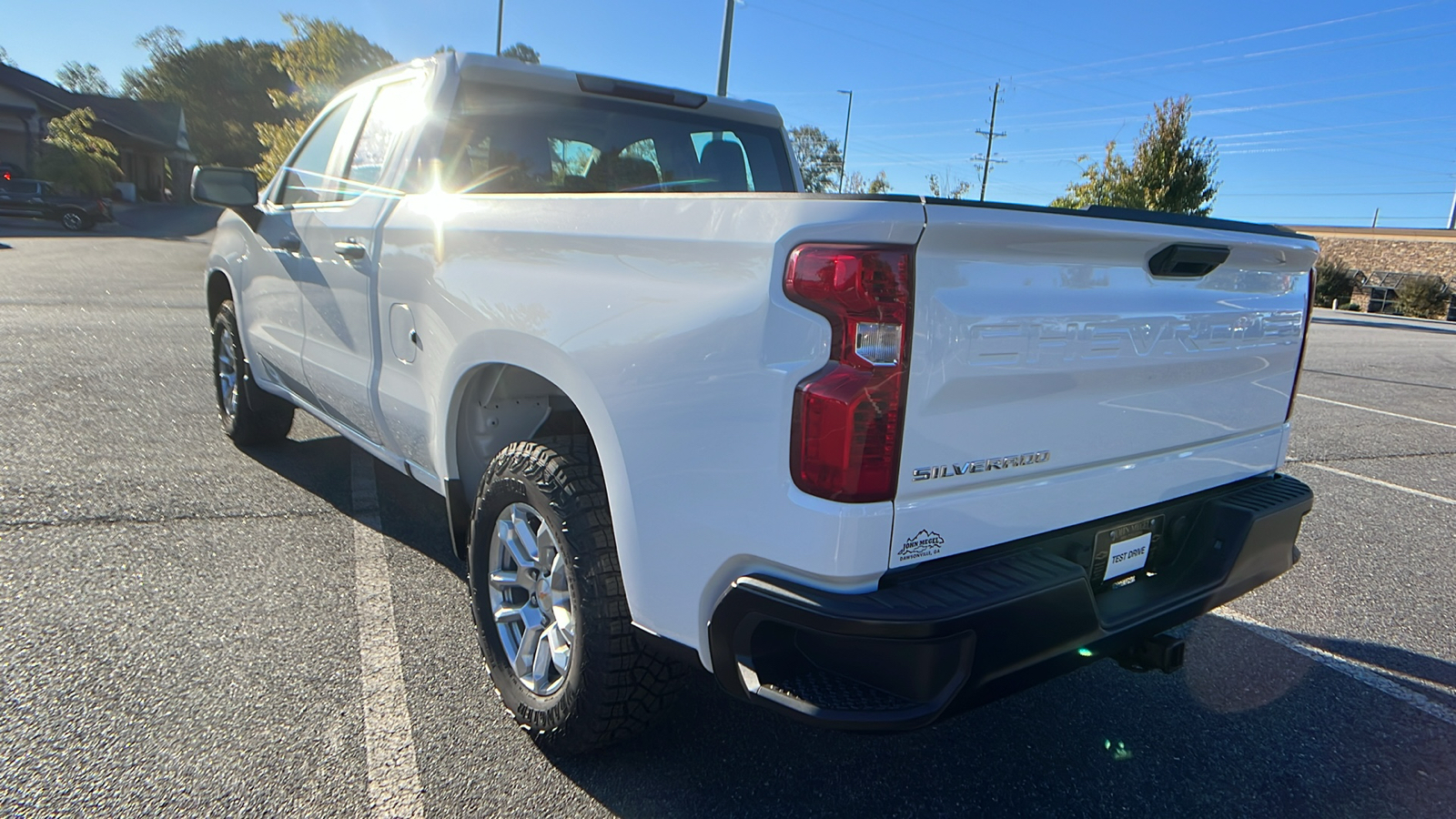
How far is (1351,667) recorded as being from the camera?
3273mm

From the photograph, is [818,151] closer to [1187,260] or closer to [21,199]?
[21,199]

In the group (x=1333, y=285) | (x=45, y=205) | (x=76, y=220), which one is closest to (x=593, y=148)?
(x=76, y=220)

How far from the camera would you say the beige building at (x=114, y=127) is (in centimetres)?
4422

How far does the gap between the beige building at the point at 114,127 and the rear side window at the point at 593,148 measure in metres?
48.8

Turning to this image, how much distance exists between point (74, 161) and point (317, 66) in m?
23.7

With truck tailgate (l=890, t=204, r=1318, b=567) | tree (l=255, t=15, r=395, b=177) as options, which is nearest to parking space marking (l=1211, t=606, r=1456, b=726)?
truck tailgate (l=890, t=204, r=1318, b=567)

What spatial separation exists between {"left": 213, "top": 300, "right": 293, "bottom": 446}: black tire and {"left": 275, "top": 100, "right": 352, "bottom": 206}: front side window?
0.88m

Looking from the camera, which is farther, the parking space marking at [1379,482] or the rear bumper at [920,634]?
the parking space marking at [1379,482]

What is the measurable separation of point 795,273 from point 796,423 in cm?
29

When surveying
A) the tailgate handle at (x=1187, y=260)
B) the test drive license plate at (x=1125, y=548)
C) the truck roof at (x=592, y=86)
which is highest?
the truck roof at (x=592, y=86)

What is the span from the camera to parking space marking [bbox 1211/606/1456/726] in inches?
118

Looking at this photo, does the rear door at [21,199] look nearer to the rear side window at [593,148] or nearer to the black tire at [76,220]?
the black tire at [76,220]

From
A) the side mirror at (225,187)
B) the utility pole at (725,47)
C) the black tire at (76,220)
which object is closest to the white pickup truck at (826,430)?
the side mirror at (225,187)

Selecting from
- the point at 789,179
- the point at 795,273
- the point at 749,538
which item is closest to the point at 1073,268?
the point at 795,273
